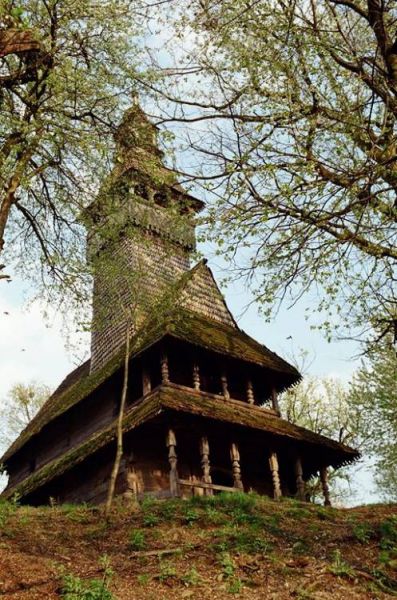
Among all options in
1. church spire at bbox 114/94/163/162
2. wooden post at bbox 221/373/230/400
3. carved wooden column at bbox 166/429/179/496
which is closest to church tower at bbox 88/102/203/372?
church spire at bbox 114/94/163/162

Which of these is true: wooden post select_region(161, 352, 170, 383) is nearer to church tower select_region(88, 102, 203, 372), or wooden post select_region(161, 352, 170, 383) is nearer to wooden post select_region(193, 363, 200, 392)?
wooden post select_region(193, 363, 200, 392)

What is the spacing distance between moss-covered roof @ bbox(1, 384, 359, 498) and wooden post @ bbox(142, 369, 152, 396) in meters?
0.73

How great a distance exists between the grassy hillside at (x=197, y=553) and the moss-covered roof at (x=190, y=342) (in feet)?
20.5

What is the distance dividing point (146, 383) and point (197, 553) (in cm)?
904

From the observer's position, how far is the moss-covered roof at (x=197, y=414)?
15.9 m

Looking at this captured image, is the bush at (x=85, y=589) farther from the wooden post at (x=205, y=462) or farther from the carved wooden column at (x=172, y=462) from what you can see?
the wooden post at (x=205, y=462)

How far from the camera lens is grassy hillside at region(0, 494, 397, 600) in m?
8.11

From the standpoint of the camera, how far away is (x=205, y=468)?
52.9 ft

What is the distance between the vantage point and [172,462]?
15664mm

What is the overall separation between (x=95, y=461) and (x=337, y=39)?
1336cm

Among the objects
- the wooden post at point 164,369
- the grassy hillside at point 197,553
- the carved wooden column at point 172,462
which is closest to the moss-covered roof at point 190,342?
the wooden post at point 164,369

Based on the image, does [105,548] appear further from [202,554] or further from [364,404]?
[364,404]

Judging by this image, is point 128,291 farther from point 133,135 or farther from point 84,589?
point 84,589

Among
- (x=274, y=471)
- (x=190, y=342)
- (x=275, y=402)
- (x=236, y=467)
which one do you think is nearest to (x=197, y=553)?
(x=236, y=467)
